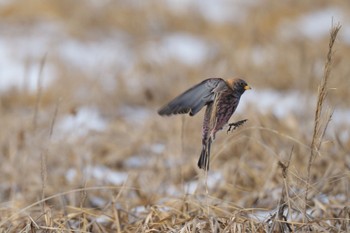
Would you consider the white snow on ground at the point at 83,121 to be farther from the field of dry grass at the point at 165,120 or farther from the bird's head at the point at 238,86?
the bird's head at the point at 238,86

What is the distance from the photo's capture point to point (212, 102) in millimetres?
1253

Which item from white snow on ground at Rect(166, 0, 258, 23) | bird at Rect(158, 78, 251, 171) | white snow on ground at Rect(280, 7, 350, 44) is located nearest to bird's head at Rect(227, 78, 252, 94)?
bird at Rect(158, 78, 251, 171)

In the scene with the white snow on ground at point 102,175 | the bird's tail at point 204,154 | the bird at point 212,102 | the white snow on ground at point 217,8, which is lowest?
the white snow on ground at point 102,175

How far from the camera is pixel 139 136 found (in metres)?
3.30

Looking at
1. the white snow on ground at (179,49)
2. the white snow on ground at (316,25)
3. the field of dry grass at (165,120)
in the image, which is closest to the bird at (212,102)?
the field of dry grass at (165,120)

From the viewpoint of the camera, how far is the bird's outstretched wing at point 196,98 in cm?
124

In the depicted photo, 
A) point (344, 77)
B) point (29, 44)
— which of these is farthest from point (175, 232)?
point (29, 44)

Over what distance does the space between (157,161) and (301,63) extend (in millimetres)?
1664

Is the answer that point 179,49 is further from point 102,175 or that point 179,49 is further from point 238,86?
point 238,86

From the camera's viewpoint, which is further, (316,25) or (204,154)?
(316,25)

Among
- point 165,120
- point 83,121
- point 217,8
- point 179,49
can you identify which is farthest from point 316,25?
point 83,121

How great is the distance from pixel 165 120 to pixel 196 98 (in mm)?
2233

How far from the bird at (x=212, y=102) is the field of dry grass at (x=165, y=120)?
23 centimetres

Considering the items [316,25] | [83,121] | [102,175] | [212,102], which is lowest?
[102,175]
